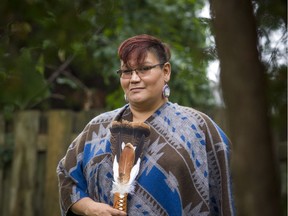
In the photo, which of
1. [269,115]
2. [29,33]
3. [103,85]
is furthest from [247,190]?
[103,85]

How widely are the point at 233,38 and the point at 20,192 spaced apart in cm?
531

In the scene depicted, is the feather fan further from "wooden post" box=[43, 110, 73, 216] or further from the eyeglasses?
"wooden post" box=[43, 110, 73, 216]

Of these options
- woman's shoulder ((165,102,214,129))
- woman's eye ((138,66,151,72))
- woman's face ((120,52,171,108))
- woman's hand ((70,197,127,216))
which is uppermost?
woman's eye ((138,66,151,72))

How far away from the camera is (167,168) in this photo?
3.85 meters

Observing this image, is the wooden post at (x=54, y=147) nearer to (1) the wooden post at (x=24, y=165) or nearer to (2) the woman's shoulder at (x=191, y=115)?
(1) the wooden post at (x=24, y=165)

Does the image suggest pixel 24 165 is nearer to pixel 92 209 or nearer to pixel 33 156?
pixel 33 156

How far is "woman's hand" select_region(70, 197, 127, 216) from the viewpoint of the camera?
12.3 ft

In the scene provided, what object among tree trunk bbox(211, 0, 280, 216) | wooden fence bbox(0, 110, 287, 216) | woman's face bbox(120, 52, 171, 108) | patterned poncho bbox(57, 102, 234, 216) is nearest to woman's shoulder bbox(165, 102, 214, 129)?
patterned poncho bbox(57, 102, 234, 216)

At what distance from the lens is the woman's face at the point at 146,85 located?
3.92 m

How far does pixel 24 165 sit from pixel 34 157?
0.35 ft

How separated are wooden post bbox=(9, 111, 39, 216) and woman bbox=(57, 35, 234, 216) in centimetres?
247

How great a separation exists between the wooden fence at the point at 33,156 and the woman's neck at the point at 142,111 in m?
2.36

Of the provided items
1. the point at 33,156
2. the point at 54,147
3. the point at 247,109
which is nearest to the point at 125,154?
the point at 247,109

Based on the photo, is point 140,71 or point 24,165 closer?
point 140,71
